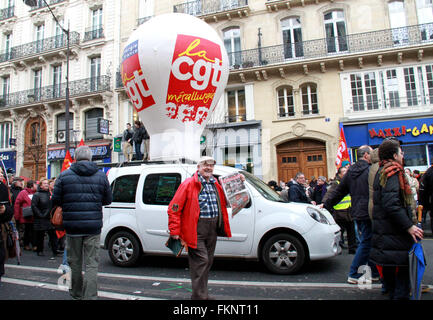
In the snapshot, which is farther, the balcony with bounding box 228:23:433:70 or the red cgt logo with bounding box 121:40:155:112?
the balcony with bounding box 228:23:433:70

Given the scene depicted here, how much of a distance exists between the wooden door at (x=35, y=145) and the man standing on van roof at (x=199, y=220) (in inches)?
854

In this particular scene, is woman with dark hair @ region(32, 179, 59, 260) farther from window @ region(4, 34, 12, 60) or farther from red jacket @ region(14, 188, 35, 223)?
window @ region(4, 34, 12, 60)

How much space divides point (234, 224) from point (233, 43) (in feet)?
52.0

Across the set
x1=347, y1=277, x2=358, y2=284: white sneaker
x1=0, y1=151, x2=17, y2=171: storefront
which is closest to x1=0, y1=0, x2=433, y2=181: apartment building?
x1=0, y1=151, x2=17, y2=171: storefront

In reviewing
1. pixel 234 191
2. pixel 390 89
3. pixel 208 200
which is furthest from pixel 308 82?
pixel 208 200

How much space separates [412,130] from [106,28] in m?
20.0

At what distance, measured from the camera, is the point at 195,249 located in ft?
11.9

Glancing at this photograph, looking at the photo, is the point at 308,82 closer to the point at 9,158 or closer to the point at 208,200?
the point at 208,200

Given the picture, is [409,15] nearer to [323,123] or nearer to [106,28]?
[323,123]

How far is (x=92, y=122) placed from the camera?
22.2 metres

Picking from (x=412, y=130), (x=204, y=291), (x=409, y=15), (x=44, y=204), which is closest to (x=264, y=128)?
(x=412, y=130)

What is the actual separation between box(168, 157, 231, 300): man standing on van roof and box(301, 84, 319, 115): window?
1444cm

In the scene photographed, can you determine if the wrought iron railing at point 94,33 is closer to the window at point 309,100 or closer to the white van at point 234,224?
the window at point 309,100

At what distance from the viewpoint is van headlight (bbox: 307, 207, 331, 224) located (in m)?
5.19
